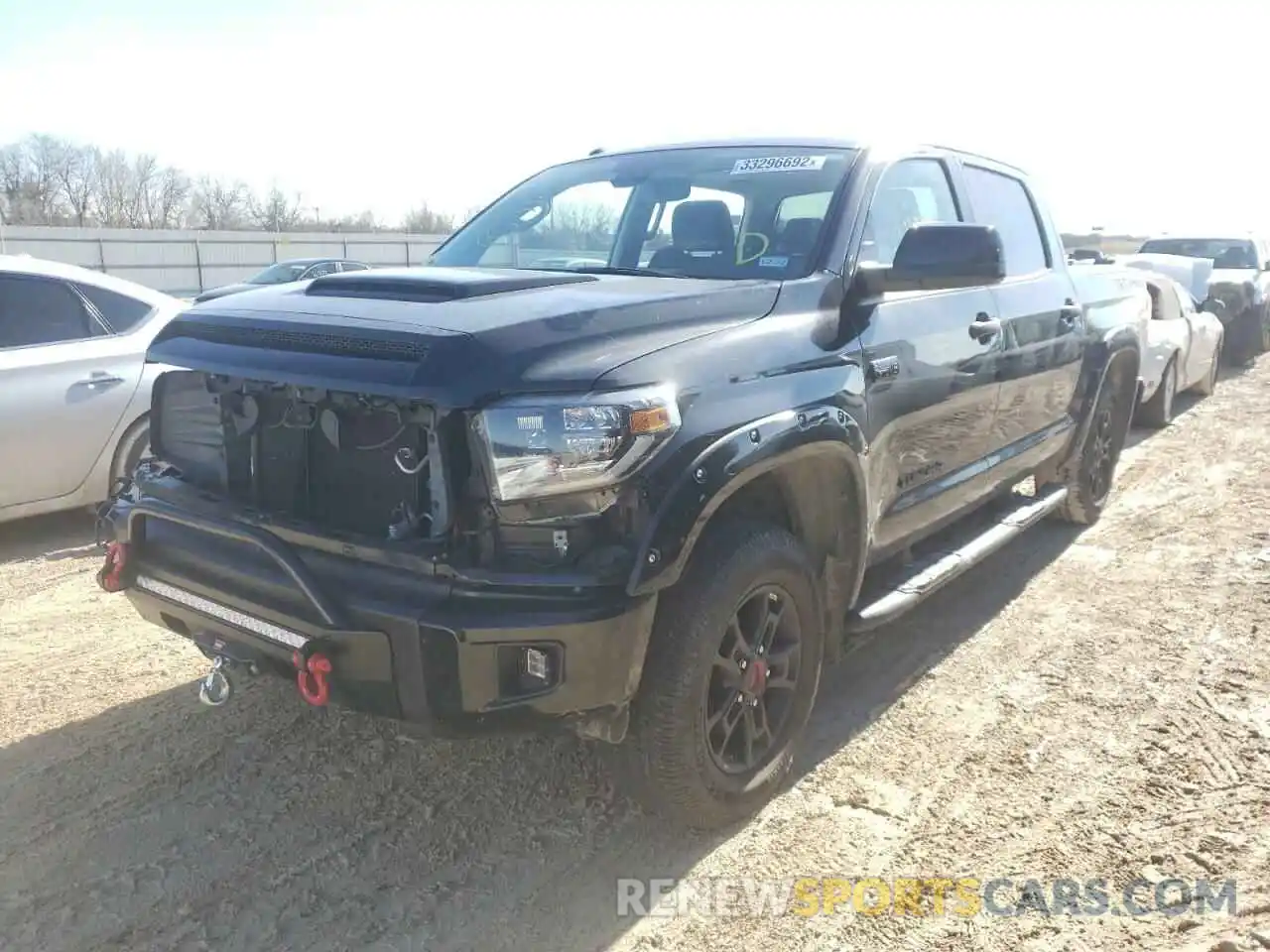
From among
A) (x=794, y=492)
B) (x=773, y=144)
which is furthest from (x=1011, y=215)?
(x=794, y=492)

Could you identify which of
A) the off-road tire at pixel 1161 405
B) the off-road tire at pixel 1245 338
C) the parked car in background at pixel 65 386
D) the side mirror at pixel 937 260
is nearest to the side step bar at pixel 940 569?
the side mirror at pixel 937 260

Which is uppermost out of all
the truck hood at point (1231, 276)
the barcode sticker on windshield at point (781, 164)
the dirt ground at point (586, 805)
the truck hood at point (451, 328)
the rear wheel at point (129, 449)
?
the barcode sticker on windshield at point (781, 164)

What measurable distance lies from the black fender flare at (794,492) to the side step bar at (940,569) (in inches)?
4.5

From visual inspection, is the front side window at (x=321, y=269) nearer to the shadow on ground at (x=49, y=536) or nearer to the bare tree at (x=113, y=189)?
the shadow on ground at (x=49, y=536)

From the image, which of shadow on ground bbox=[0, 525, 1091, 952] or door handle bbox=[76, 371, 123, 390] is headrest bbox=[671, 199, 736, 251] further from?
door handle bbox=[76, 371, 123, 390]

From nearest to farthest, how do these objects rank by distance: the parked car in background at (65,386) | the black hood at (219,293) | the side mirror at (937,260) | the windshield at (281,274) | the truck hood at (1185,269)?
the side mirror at (937,260) < the black hood at (219,293) < the parked car in background at (65,386) < the truck hood at (1185,269) < the windshield at (281,274)

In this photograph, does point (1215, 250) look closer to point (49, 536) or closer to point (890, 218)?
point (890, 218)

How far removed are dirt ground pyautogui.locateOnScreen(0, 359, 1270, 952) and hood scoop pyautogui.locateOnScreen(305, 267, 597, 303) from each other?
1.27 meters

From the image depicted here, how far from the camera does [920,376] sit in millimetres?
3641

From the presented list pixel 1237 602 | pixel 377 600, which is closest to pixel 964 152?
pixel 1237 602

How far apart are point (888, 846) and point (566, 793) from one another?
101 centimetres

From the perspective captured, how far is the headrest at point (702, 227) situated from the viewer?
366 centimetres

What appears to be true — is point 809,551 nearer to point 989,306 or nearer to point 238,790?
point 989,306

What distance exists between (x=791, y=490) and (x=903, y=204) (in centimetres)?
140
